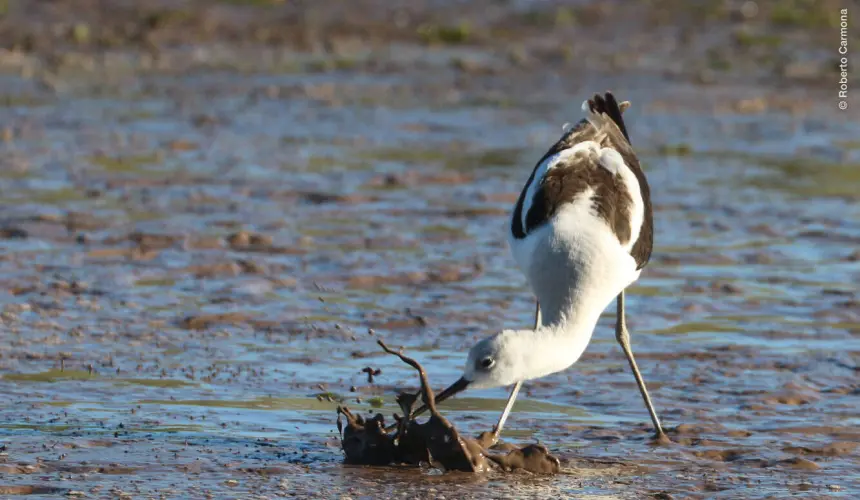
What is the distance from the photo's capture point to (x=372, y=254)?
32.5ft

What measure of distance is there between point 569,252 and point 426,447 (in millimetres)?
916

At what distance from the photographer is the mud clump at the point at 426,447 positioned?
604 cm

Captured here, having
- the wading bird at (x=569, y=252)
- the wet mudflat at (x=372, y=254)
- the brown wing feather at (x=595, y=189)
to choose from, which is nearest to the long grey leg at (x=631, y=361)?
the wading bird at (x=569, y=252)

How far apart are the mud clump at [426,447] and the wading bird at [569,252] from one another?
12cm

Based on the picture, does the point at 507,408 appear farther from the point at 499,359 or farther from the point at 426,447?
the point at 499,359

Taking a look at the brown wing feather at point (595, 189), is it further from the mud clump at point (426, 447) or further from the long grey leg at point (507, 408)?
the mud clump at point (426, 447)

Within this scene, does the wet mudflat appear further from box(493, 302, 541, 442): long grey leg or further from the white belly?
the white belly

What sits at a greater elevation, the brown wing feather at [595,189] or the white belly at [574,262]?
the brown wing feather at [595,189]

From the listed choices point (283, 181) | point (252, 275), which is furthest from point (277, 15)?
point (252, 275)

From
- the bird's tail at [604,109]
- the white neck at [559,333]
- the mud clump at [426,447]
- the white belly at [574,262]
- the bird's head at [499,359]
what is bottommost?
the mud clump at [426,447]

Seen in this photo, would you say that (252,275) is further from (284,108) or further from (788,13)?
(788,13)

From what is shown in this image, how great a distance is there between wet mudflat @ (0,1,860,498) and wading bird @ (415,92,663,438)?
468mm

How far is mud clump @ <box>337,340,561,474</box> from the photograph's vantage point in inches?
238

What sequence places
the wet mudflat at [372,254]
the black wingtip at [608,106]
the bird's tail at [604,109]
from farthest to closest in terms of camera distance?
the black wingtip at [608,106] → the bird's tail at [604,109] → the wet mudflat at [372,254]
